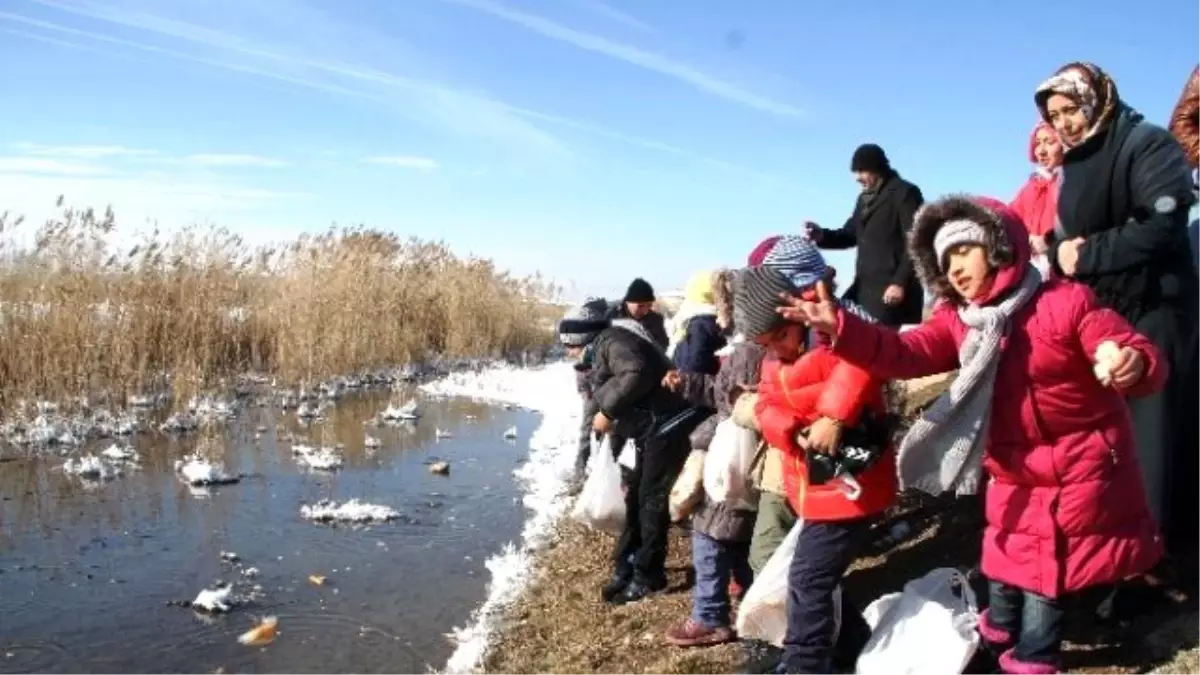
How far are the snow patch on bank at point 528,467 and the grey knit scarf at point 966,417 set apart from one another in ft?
8.38

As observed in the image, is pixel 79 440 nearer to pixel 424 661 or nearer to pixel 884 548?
pixel 424 661

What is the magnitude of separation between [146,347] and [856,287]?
874 cm

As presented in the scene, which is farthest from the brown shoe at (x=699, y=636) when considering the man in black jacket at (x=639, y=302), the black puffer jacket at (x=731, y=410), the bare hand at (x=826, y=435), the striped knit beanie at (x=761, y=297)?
the man in black jacket at (x=639, y=302)

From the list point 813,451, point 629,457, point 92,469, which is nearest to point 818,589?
point 813,451

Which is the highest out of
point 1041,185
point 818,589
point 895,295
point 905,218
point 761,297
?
point 1041,185

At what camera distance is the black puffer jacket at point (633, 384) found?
16.8 ft

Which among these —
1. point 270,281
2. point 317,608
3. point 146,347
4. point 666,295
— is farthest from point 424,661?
point 270,281

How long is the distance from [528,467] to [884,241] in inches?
199

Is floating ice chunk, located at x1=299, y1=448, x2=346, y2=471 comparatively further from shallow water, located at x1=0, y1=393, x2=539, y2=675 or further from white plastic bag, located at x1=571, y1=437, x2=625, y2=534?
white plastic bag, located at x1=571, y1=437, x2=625, y2=534

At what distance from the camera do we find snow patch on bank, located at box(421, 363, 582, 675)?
17.5 feet

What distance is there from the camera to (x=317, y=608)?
224 inches

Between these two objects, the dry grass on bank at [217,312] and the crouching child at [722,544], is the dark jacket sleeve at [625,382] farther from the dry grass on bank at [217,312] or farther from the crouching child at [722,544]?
the dry grass on bank at [217,312]

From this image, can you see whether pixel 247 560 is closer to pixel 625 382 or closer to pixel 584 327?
pixel 584 327

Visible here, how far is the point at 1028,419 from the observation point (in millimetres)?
3043
